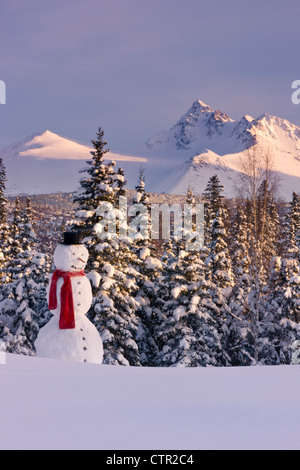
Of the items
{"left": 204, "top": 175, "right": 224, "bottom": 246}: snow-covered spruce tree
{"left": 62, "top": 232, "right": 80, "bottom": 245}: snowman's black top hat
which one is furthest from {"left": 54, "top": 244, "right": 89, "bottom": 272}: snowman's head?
{"left": 204, "top": 175, "right": 224, "bottom": 246}: snow-covered spruce tree

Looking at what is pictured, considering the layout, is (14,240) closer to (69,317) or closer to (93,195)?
(93,195)

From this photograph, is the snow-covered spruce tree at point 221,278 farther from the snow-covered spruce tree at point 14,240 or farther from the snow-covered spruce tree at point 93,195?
the snow-covered spruce tree at point 14,240

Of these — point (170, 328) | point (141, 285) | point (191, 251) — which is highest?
point (191, 251)

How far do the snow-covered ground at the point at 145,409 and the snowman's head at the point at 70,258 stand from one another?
4556mm

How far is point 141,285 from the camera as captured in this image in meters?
24.3

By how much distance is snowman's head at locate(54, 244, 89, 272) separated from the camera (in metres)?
9.83

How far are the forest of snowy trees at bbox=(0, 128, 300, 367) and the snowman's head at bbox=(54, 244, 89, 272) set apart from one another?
840 centimetres

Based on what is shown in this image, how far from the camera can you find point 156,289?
2391 centimetres

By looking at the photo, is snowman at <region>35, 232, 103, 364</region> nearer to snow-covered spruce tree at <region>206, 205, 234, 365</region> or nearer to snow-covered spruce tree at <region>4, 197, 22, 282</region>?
snow-covered spruce tree at <region>206, 205, 234, 365</region>

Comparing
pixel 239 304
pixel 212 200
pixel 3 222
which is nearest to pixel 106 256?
pixel 239 304

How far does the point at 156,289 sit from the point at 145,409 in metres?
20.3

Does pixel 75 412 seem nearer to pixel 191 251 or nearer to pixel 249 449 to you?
pixel 249 449
